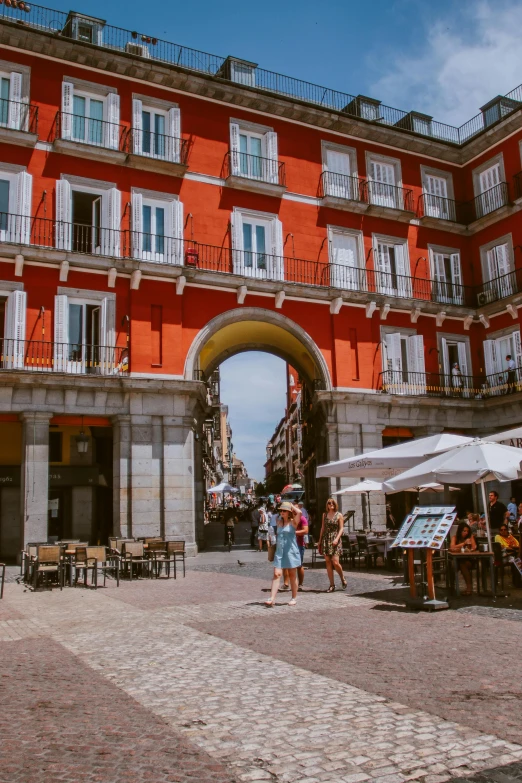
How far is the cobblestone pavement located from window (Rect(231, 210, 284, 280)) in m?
15.3

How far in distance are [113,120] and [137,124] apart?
0.80 metres

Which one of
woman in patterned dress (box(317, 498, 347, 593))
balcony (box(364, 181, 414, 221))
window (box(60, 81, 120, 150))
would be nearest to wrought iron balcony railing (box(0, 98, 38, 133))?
window (box(60, 81, 120, 150))

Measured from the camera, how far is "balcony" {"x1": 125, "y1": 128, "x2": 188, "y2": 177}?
21906mm

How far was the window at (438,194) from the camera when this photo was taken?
27.6 meters

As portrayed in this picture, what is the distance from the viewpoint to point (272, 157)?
24438 mm

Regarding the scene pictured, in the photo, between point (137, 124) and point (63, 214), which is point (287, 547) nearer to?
point (63, 214)

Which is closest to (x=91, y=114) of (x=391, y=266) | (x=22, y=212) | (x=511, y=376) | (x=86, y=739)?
(x=22, y=212)

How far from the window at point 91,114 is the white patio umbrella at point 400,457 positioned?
42.8ft

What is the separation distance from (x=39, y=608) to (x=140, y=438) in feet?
31.9

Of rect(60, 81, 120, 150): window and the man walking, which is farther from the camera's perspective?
the man walking

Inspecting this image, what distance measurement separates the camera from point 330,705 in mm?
5180

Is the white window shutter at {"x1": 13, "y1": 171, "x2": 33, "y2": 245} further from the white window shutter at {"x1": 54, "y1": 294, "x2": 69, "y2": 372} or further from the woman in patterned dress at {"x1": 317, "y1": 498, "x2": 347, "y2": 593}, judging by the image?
the woman in patterned dress at {"x1": 317, "y1": 498, "x2": 347, "y2": 593}

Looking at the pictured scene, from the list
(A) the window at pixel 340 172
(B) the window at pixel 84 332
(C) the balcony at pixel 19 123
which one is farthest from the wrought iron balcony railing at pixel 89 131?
(A) the window at pixel 340 172

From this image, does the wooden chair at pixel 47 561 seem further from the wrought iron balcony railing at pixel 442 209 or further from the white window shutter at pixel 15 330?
the wrought iron balcony railing at pixel 442 209
